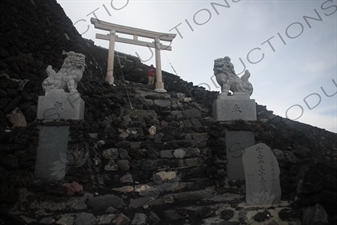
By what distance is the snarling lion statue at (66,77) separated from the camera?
161 inches

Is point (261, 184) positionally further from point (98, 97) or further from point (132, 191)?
point (98, 97)

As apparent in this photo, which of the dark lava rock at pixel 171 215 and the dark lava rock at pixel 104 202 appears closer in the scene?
the dark lava rock at pixel 171 215

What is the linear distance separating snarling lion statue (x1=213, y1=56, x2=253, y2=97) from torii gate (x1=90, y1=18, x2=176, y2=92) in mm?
5602

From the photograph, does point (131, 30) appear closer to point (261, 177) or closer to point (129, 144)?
point (129, 144)

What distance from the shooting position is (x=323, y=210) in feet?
8.05

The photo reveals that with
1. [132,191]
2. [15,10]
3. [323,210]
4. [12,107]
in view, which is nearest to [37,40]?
[15,10]

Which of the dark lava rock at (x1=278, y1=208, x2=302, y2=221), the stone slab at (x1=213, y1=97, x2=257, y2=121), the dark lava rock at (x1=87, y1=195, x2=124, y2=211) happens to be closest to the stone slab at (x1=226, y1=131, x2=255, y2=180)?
the stone slab at (x1=213, y1=97, x2=257, y2=121)

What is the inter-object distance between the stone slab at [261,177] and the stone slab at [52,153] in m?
3.15

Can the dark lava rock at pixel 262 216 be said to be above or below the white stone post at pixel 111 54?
below

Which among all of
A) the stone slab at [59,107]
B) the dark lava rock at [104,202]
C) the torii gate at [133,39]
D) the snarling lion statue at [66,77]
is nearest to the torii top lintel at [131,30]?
the torii gate at [133,39]

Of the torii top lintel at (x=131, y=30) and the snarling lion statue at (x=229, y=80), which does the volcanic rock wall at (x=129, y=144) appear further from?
the torii top lintel at (x=131, y=30)

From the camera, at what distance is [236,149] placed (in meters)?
4.01

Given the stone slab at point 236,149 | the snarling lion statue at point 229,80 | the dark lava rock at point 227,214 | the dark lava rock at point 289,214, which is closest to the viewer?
the dark lava rock at point 289,214

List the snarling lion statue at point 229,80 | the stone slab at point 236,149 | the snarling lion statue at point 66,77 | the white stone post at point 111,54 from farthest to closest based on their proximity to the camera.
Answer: the white stone post at point 111,54, the snarling lion statue at point 229,80, the snarling lion statue at point 66,77, the stone slab at point 236,149
